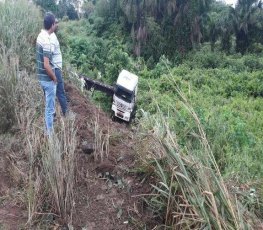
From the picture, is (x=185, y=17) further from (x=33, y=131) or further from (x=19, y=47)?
(x=33, y=131)

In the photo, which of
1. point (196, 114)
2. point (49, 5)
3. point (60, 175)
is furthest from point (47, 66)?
point (49, 5)

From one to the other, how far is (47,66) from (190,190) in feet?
7.87

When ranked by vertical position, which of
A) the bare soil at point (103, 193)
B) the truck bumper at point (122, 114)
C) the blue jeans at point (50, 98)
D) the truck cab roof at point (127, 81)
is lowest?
the truck bumper at point (122, 114)

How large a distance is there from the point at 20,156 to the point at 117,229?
1461mm

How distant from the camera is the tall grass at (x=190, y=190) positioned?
9.68 ft

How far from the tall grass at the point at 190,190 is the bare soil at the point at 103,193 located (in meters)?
0.26

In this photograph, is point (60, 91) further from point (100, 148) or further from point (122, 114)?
point (122, 114)

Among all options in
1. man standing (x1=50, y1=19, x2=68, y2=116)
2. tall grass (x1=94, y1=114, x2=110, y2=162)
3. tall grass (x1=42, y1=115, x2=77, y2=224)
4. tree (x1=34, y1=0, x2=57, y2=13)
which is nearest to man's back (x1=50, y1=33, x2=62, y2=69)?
man standing (x1=50, y1=19, x2=68, y2=116)

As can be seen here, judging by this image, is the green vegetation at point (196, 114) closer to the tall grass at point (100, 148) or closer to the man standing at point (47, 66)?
the tall grass at point (100, 148)

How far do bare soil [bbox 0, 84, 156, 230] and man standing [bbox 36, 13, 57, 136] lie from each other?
0.45 meters

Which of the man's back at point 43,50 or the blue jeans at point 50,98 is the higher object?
the man's back at point 43,50

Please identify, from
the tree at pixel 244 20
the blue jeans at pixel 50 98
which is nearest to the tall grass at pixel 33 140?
the blue jeans at pixel 50 98

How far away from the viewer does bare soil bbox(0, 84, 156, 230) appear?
372cm

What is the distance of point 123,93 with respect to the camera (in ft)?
31.9
